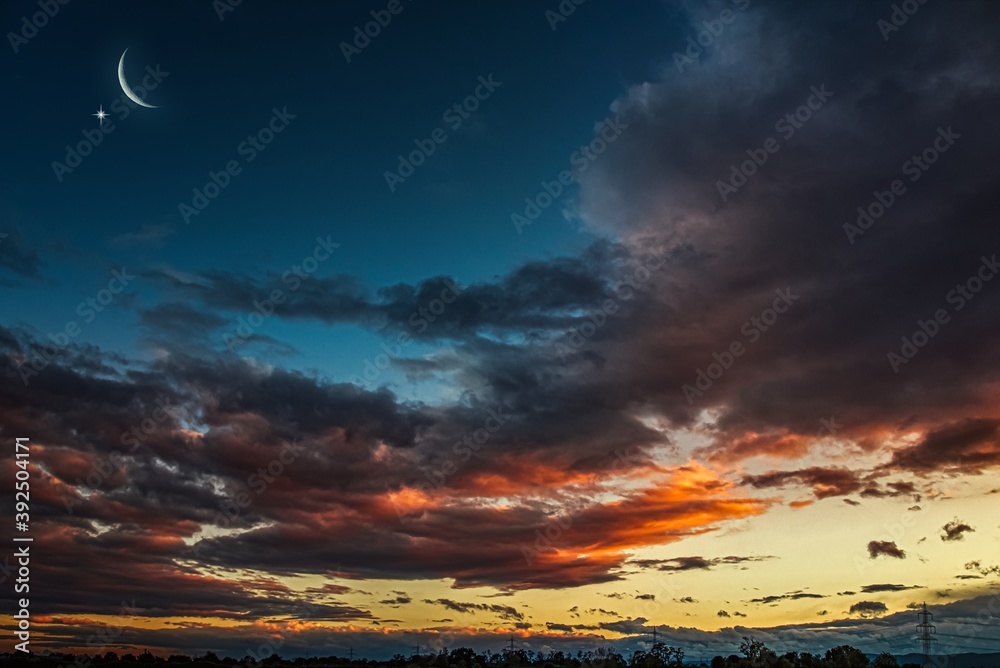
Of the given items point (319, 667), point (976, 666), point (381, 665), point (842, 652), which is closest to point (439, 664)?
point (381, 665)

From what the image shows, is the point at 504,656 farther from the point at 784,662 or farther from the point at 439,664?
the point at 784,662

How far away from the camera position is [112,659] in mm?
28109

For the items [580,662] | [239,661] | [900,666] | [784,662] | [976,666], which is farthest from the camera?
[976,666]

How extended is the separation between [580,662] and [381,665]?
6822 mm

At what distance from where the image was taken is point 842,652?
32.8 m

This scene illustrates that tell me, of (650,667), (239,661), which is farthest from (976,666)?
(239,661)

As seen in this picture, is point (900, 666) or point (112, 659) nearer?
point (112, 659)

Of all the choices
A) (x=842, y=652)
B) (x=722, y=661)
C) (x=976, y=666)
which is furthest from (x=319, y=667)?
(x=976, y=666)

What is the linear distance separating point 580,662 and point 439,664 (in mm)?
5155

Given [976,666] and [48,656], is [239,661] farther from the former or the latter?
[976,666]

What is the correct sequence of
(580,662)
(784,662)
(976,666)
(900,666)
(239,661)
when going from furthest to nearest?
1. (976,666)
2. (900,666)
3. (784,662)
4. (580,662)
5. (239,661)

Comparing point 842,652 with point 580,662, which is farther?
point 842,652

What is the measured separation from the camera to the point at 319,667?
89.0ft

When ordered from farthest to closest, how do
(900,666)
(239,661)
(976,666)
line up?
(976,666)
(900,666)
(239,661)
